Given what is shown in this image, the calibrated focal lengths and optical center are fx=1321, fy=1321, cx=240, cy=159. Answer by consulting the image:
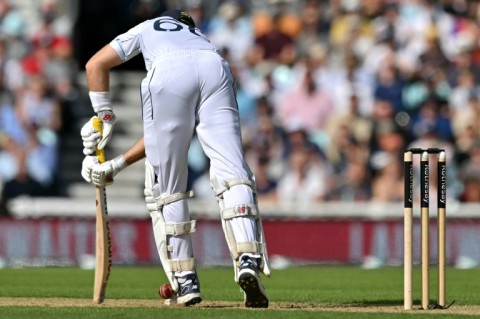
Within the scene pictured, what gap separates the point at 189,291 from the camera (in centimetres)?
798

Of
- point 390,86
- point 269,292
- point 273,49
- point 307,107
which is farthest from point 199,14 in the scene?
point 269,292

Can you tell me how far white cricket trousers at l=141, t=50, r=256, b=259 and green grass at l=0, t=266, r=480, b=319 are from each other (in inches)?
26.6

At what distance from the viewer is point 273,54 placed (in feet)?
58.0

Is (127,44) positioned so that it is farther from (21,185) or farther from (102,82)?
(21,185)

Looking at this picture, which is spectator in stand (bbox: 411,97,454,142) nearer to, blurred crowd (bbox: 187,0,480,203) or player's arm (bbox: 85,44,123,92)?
blurred crowd (bbox: 187,0,480,203)

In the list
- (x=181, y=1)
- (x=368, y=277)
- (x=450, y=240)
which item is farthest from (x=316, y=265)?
(x=181, y=1)

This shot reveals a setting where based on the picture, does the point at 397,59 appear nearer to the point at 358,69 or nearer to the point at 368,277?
the point at 358,69

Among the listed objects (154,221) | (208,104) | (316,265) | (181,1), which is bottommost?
(316,265)

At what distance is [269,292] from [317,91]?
7.10 metres

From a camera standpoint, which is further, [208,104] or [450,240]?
[450,240]

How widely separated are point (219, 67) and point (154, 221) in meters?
1.15

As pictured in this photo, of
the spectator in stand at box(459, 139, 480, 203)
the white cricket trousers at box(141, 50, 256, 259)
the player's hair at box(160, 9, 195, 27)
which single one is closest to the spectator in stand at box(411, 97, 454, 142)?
the spectator in stand at box(459, 139, 480, 203)

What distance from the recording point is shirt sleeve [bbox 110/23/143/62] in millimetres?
7996

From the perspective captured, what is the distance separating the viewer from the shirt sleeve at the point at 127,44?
7996mm
